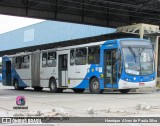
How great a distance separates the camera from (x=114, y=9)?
111 feet

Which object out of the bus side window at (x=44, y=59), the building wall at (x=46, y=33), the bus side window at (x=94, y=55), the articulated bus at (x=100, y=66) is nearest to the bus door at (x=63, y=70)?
the articulated bus at (x=100, y=66)

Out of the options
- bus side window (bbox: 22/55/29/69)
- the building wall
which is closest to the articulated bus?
bus side window (bbox: 22/55/29/69)

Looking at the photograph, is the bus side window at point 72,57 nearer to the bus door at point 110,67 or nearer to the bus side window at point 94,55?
the bus side window at point 94,55

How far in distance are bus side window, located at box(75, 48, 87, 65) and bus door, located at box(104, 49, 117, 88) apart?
1.83 meters

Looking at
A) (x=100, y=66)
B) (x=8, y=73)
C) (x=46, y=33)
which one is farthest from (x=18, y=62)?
(x=46, y=33)

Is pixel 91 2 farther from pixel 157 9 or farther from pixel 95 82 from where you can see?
pixel 95 82

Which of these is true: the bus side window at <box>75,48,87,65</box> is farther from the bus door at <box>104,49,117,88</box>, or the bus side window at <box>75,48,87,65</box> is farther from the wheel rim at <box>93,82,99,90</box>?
the bus door at <box>104,49,117,88</box>

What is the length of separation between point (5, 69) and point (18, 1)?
6.60 m

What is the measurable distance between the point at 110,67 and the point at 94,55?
4.69ft

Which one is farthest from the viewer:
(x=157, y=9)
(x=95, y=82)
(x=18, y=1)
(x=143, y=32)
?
(x=157, y=9)

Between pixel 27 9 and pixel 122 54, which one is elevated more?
pixel 27 9

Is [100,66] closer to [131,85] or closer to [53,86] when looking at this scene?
[131,85]

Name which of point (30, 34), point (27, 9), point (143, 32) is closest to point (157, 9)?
point (143, 32)

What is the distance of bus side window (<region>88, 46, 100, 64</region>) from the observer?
20.8m
